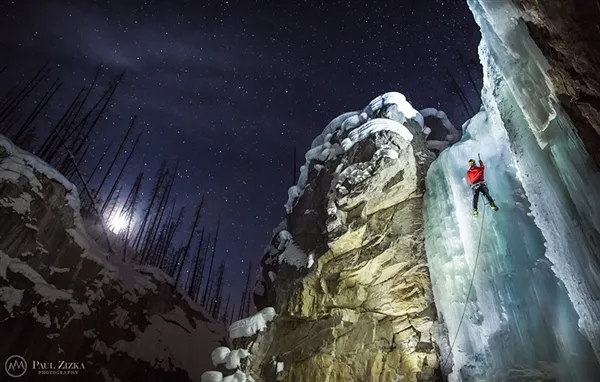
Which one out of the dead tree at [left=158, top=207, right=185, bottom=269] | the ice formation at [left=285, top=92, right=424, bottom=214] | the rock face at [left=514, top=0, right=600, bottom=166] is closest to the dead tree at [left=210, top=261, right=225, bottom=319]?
the dead tree at [left=158, top=207, right=185, bottom=269]

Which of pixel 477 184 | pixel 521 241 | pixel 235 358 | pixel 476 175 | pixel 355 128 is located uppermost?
pixel 355 128

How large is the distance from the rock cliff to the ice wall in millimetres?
914

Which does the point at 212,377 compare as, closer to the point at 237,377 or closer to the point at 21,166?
the point at 237,377

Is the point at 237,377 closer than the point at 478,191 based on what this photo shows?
No

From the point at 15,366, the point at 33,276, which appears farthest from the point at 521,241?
the point at 33,276

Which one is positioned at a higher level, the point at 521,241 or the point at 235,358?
the point at 521,241

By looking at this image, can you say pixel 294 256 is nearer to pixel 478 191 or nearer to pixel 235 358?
pixel 235 358

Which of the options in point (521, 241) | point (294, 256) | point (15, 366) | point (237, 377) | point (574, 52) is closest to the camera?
point (574, 52)

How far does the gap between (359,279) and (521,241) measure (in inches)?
176

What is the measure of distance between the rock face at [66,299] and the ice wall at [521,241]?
16806 mm

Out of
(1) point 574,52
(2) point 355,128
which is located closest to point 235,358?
(2) point 355,128

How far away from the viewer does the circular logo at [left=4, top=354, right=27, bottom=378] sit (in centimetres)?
1449

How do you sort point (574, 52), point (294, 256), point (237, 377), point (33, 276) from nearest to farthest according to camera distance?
1. point (574, 52)
2. point (237, 377)
3. point (294, 256)
4. point (33, 276)

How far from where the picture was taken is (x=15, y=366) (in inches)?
583
